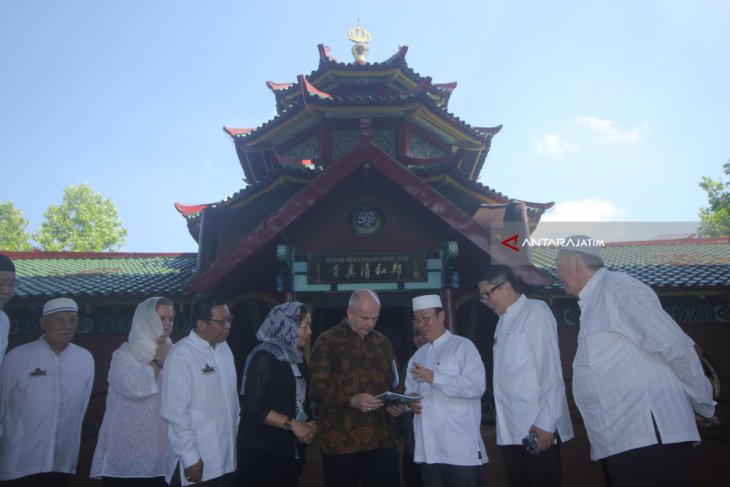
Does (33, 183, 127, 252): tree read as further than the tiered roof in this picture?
Yes

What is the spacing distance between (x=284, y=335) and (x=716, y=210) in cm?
3007

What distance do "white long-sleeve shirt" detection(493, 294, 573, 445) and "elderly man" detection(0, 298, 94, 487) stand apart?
334 centimetres

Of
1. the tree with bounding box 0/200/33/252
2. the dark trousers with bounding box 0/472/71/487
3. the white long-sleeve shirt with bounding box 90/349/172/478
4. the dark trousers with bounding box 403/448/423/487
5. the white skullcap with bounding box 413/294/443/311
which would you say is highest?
the tree with bounding box 0/200/33/252

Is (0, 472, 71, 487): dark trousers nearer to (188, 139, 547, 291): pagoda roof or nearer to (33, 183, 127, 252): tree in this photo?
(188, 139, 547, 291): pagoda roof

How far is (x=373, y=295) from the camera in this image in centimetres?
374

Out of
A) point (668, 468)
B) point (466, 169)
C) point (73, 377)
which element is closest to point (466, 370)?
point (668, 468)

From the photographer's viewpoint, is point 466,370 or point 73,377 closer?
point 466,370

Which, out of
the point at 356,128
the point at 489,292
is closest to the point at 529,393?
the point at 489,292

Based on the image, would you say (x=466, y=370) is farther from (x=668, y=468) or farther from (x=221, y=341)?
(x=221, y=341)

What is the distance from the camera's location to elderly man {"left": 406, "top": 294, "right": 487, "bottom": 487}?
3.50 metres

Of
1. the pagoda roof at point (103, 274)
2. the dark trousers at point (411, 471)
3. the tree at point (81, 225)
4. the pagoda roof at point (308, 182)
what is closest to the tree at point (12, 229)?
the tree at point (81, 225)

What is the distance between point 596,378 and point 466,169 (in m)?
10.8

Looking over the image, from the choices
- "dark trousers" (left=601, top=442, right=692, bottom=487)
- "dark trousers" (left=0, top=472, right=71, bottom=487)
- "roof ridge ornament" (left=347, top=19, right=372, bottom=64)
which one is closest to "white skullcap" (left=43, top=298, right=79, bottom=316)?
"dark trousers" (left=0, top=472, right=71, bottom=487)

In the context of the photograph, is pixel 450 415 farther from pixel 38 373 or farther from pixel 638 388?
pixel 38 373
